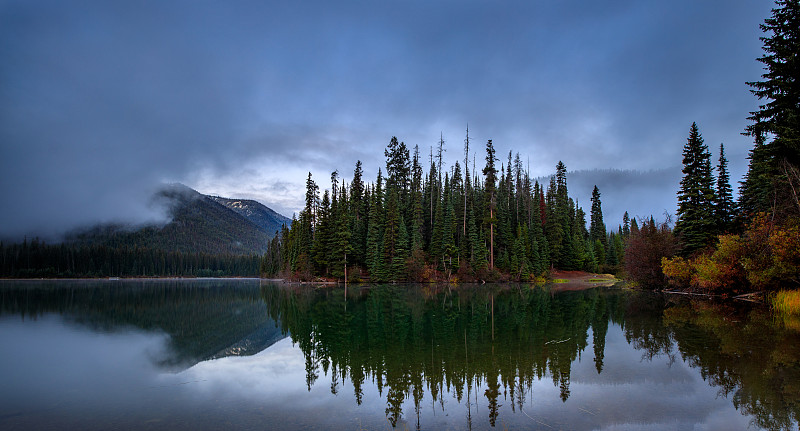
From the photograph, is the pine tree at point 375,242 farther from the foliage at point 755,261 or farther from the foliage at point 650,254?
the foliage at point 755,261

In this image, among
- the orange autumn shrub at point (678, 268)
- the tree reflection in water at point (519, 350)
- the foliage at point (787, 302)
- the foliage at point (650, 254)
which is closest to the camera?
the tree reflection in water at point (519, 350)

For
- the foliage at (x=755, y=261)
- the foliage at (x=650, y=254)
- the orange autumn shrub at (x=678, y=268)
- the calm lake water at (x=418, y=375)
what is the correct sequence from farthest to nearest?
the foliage at (x=650, y=254) < the orange autumn shrub at (x=678, y=268) < the foliage at (x=755, y=261) < the calm lake water at (x=418, y=375)

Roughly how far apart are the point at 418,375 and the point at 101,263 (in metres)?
181

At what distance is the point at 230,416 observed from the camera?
27.9 ft

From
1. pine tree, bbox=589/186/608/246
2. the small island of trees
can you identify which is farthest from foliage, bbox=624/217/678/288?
pine tree, bbox=589/186/608/246

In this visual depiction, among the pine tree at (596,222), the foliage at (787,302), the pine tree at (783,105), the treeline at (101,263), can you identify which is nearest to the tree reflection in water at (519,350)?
the foliage at (787,302)

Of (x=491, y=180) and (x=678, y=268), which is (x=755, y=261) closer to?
(x=678, y=268)

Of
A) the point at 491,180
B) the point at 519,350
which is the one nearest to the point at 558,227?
the point at 491,180

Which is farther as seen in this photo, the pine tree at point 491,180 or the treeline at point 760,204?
the pine tree at point 491,180

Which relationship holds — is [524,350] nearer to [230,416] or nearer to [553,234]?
[230,416]

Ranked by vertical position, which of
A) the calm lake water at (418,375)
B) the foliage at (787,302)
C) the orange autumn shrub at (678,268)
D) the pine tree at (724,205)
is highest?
the pine tree at (724,205)

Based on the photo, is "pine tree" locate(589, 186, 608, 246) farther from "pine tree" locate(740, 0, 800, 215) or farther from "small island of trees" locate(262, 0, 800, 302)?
"pine tree" locate(740, 0, 800, 215)

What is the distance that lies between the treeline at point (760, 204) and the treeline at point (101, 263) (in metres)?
178

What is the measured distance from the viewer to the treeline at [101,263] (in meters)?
139
